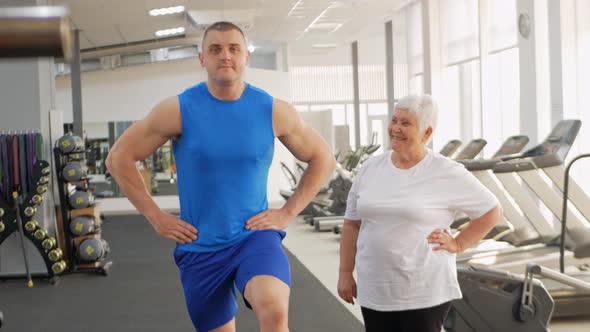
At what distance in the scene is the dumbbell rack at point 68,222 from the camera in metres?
7.86

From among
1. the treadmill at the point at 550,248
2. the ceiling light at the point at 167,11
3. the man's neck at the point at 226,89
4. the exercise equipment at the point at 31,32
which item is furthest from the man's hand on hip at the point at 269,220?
the ceiling light at the point at 167,11

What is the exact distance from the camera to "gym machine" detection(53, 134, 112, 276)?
25.6 feet

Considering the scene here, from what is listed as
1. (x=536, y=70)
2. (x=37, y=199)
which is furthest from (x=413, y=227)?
(x=536, y=70)

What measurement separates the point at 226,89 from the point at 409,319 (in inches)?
38.8

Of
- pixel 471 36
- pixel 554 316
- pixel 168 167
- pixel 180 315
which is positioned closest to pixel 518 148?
pixel 554 316

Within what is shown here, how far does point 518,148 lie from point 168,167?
406 inches

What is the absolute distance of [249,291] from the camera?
101 inches

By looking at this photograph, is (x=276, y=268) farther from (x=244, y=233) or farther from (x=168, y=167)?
(x=168, y=167)

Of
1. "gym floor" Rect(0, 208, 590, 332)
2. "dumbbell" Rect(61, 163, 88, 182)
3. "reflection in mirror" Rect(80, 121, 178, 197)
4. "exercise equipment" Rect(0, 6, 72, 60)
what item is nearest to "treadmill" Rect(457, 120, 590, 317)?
"gym floor" Rect(0, 208, 590, 332)

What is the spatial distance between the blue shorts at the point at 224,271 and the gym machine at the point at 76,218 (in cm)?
526

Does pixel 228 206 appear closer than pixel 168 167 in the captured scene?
Yes

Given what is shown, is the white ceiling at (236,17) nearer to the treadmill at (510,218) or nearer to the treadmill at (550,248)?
the treadmill at (510,218)

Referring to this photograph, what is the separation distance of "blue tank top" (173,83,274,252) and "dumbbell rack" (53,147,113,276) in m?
5.49

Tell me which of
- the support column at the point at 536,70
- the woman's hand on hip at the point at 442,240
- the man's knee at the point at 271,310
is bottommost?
the man's knee at the point at 271,310
